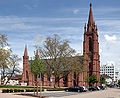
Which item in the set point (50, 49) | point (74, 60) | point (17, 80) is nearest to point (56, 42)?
point (50, 49)

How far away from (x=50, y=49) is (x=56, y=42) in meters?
2.51

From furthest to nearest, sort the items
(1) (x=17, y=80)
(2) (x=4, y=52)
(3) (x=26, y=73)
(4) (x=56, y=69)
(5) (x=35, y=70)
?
1. (1) (x=17, y=80)
2. (3) (x=26, y=73)
3. (4) (x=56, y=69)
4. (2) (x=4, y=52)
5. (5) (x=35, y=70)

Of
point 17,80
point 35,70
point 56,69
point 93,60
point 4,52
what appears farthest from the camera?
point 17,80

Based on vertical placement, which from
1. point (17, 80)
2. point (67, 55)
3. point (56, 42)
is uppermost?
point (56, 42)

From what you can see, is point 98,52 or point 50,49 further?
point 98,52

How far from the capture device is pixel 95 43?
95.7m

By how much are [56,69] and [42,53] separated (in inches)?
230

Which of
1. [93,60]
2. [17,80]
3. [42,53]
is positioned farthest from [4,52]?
[17,80]

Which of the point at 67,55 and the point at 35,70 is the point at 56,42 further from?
the point at 35,70

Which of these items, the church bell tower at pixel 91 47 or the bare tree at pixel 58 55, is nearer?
the bare tree at pixel 58 55

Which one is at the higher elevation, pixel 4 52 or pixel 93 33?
pixel 93 33

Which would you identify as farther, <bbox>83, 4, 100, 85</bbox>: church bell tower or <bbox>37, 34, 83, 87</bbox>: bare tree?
<bbox>83, 4, 100, 85</bbox>: church bell tower

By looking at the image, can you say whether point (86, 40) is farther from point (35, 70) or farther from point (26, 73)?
point (35, 70)

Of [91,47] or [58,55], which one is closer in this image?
[58,55]
